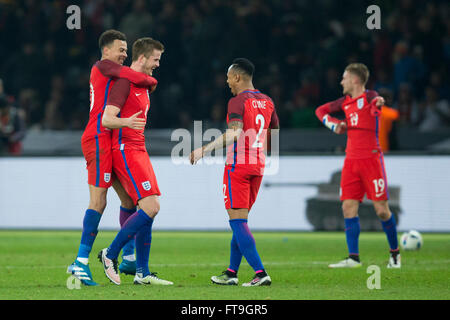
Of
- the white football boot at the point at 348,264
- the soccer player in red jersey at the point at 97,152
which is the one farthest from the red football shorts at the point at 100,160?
the white football boot at the point at 348,264

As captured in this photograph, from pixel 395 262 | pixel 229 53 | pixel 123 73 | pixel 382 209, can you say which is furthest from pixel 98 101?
pixel 229 53

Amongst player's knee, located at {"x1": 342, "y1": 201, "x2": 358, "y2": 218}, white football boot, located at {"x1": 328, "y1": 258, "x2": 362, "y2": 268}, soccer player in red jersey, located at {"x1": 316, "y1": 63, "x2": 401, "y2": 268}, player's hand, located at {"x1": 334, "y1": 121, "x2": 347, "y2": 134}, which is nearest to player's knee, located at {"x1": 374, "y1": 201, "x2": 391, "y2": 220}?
soccer player in red jersey, located at {"x1": 316, "y1": 63, "x2": 401, "y2": 268}

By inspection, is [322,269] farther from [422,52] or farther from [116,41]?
[422,52]

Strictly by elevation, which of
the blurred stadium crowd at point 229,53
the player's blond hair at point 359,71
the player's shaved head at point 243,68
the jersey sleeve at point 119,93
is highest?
the blurred stadium crowd at point 229,53

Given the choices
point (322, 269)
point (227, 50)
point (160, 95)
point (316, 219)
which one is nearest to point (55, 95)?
point (160, 95)

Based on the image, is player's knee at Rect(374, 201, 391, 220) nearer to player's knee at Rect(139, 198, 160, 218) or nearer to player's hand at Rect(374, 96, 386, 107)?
player's hand at Rect(374, 96, 386, 107)

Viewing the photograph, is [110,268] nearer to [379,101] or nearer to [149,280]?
[149,280]

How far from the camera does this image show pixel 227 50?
16219mm

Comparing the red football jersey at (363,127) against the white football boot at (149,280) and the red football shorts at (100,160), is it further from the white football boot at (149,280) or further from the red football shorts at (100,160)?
the red football shorts at (100,160)

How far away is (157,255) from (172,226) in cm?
319

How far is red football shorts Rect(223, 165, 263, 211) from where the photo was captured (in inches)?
279

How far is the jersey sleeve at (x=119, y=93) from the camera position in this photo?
6.76 meters

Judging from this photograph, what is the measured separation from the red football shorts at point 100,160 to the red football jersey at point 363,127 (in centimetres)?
310

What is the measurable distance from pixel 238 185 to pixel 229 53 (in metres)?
9.37
